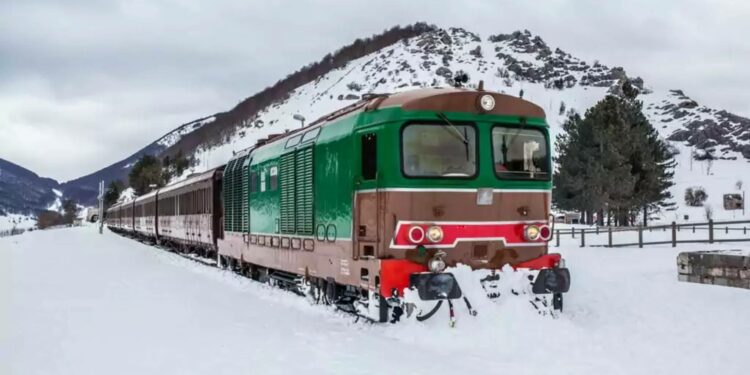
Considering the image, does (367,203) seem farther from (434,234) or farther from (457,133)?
(457,133)

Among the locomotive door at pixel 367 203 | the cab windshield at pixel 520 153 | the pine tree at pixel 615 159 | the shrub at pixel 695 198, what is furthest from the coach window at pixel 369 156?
the shrub at pixel 695 198

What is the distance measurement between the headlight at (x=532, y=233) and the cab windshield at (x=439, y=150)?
3.87ft

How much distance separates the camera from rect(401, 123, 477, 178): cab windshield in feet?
31.0

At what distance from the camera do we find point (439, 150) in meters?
9.57

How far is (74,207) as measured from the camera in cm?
16950

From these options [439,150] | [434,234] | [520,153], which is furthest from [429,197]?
[520,153]

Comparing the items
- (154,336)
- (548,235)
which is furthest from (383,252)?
(154,336)

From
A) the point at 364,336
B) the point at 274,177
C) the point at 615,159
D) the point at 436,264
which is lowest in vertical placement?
the point at 364,336

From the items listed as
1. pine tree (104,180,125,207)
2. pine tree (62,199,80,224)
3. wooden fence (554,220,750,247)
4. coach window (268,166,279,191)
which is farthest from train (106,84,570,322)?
pine tree (62,199,80,224)

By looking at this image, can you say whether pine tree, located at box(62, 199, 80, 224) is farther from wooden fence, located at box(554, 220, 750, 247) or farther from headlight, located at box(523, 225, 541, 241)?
headlight, located at box(523, 225, 541, 241)

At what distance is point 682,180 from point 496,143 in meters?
140

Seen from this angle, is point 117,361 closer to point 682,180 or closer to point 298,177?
point 298,177

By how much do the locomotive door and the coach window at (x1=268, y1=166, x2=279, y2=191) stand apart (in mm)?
4477

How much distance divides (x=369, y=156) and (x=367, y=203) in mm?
648
